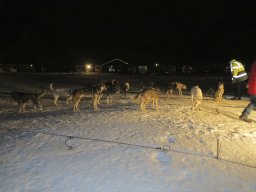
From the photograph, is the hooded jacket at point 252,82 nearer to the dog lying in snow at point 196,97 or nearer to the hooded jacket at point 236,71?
the dog lying in snow at point 196,97

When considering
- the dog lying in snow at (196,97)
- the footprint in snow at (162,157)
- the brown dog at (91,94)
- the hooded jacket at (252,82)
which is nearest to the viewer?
the footprint in snow at (162,157)

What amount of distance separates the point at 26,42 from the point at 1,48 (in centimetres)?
680

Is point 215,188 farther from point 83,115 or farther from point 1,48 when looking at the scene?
point 1,48

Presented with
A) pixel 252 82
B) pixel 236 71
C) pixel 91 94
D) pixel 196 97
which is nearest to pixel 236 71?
pixel 236 71

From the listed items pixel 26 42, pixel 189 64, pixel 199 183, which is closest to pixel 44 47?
pixel 26 42

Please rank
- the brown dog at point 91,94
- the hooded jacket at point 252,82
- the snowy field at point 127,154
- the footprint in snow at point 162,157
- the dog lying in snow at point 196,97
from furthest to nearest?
the brown dog at point 91,94 < the dog lying in snow at point 196,97 < the hooded jacket at point 252,82 < the footprint in snow at point 162,157 < the snowy field at point 127,154

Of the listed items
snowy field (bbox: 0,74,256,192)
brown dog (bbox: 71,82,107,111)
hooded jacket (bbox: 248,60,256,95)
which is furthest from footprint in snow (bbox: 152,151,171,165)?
brown dog (bbox: 71,82,107,111)

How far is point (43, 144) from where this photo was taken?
25.1ft

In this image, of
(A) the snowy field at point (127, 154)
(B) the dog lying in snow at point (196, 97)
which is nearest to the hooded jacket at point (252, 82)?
(A) the snowy field at point (127, 154)

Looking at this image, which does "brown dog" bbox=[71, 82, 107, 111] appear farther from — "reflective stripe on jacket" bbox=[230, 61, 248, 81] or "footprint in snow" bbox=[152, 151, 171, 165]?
"footprint in snow" bbox=[152, 151, 171, 165]

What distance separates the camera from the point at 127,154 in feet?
23.0

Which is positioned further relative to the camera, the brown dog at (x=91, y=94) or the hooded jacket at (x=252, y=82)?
the brown dog at (x=91, y=94)

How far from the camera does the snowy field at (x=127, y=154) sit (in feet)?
19.2

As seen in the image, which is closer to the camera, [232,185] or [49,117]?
[232,185]
